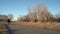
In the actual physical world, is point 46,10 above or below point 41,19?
above

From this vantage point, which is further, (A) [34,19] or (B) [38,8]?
(A) [34,19]

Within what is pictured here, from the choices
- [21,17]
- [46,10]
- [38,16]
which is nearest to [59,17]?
[46,10]

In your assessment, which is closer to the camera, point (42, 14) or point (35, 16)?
point (42, 14)

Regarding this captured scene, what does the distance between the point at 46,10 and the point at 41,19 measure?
470 cm

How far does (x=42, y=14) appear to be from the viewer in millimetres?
68562

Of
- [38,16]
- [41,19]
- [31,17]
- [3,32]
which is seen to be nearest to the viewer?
[3,32]

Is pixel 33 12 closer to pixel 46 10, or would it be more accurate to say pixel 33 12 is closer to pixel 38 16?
pixel 38 16

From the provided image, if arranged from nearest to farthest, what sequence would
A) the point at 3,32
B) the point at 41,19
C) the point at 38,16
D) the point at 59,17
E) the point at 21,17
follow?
the point at 3,32, the point at 59,17, the point at 41,19, the point at 38,16, the point at 21,17

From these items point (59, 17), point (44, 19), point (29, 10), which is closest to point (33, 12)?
point (29, 10)

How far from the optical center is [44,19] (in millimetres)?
66562

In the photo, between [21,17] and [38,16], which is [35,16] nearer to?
[38,16]

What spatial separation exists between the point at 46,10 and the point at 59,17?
39.6 feet

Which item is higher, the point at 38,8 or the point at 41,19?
the point at 38,8

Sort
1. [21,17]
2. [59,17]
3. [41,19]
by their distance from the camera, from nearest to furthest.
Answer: [59,17], [41,19], [21,17]
